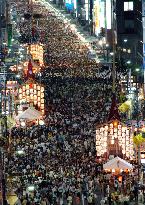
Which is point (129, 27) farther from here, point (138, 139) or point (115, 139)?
point (138, 139)

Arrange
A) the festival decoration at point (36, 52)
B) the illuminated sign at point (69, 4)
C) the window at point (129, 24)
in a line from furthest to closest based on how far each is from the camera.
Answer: the illuminated sign at point (69, 4)
the window at point (129, 24)
the festival decoration at point (36, 52)

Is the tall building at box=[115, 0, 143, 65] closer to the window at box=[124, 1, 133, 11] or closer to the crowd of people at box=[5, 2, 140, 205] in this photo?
the window at box=[124, 1, 133, 11]

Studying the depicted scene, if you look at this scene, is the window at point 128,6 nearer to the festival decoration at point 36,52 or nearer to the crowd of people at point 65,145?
the crowd of people at point 65,145

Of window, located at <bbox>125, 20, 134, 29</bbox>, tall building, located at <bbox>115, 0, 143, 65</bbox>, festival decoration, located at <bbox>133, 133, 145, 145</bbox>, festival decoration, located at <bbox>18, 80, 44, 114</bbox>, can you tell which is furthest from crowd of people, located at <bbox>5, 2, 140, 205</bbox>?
window, located at <bbox>125, 20, 134, 29</bbox>

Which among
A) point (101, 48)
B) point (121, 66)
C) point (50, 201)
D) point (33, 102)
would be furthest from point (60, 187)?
point (101, 48)

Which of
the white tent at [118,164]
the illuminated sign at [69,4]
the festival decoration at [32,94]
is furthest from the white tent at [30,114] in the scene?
the illuminated sign at [69,4]

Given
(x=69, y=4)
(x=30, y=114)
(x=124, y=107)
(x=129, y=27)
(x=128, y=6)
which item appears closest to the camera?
(x=30, y=114)

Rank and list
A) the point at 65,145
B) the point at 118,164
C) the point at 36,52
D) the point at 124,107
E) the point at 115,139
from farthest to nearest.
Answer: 1. the point at 36,52
2. the point at 124,107
3. the point at 65,145
4. the point at 115,139
5. the point at 118,164

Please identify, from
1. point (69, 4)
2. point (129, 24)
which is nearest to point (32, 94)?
point (129, 24)
